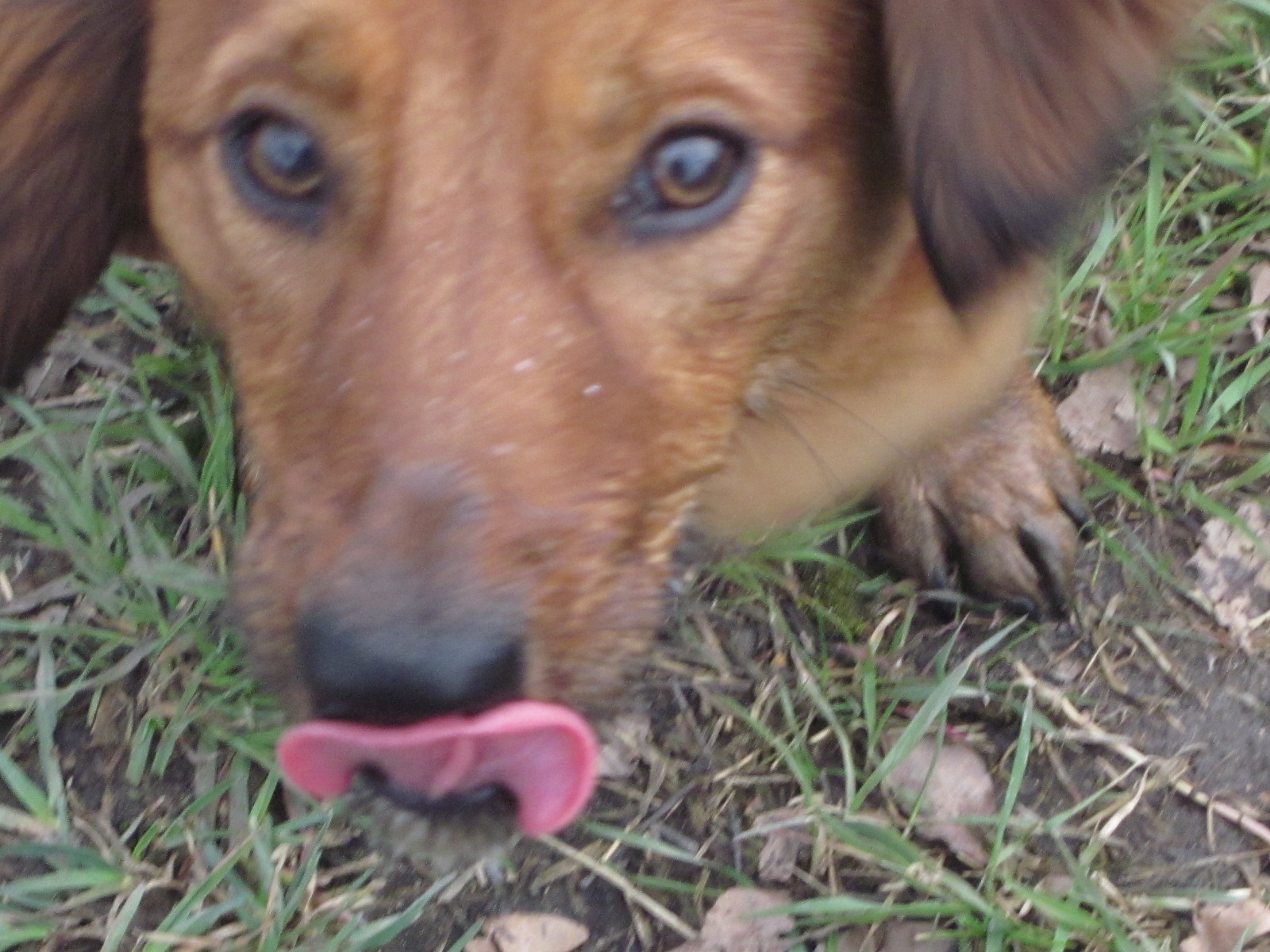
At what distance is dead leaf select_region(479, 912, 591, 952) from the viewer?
207 centimetres

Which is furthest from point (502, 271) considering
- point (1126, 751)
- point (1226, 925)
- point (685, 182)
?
point (1226, 925)

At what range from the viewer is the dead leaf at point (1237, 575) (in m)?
2.25

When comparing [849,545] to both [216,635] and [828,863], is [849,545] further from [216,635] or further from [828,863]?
[216,635]

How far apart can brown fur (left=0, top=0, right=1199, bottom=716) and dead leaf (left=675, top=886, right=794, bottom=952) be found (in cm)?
72

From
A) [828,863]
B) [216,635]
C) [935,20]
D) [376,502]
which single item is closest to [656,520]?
[376,502]

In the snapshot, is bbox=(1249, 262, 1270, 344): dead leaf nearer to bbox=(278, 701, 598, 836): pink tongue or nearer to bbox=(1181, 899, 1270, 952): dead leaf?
bbox=(1181, 899, 1270, 952): dead leaf

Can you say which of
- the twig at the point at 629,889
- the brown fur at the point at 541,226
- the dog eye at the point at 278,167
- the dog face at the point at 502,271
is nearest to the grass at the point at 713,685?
the twig at the point at 629,889

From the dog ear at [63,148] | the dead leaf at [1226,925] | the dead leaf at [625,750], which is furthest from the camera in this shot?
the dead leaf at [625,750]

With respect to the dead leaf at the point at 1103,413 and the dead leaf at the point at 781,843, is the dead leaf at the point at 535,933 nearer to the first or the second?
the dead leaf at the point at 781,843

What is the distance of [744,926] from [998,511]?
816 millimetres

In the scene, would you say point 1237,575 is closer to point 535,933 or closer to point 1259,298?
point 1259,298

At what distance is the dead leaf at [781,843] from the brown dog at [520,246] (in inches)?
25.9

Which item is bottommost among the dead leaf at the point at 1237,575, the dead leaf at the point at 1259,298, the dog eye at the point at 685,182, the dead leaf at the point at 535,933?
the dead leaf at the point at 1237,575

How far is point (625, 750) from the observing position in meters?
2.21
